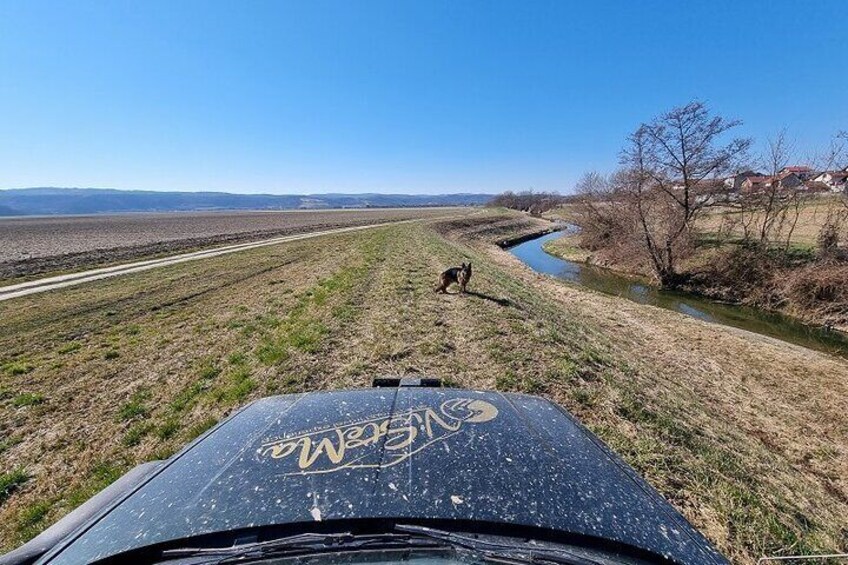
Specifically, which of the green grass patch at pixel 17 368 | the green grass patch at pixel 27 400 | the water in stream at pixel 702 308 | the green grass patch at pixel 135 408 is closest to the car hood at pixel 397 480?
the green grass patch at pixel 135 408

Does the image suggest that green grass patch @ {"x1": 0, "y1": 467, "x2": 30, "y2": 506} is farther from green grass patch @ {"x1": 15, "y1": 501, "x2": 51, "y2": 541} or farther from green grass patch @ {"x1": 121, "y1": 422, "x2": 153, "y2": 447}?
green grass patch @ {"x1": 121, "y1": 422, "x2": 153, "y2": 447}

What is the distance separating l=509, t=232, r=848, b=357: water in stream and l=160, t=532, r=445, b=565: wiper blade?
15863 millimetres

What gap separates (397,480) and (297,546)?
17.9 inches

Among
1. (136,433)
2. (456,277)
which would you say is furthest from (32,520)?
(456,277)

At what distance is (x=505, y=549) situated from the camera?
130cm

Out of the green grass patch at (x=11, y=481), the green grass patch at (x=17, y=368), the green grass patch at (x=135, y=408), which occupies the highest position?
the green grass patch at (x=135, y=408)

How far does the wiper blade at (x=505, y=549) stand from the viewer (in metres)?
1.27

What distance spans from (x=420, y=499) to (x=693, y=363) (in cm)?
1090

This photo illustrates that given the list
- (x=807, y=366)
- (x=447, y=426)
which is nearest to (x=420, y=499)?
(x=447, y=426)

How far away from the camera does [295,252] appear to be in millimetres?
22375

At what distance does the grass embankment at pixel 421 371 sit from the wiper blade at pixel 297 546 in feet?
12.2

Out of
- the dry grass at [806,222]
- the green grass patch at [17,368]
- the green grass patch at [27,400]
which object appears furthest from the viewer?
the dry grass at [806,222]

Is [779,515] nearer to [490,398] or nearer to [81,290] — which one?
[490,398]

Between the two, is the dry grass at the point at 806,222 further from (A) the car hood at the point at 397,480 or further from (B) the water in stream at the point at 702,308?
(A) the car hood at the point at 397,480
